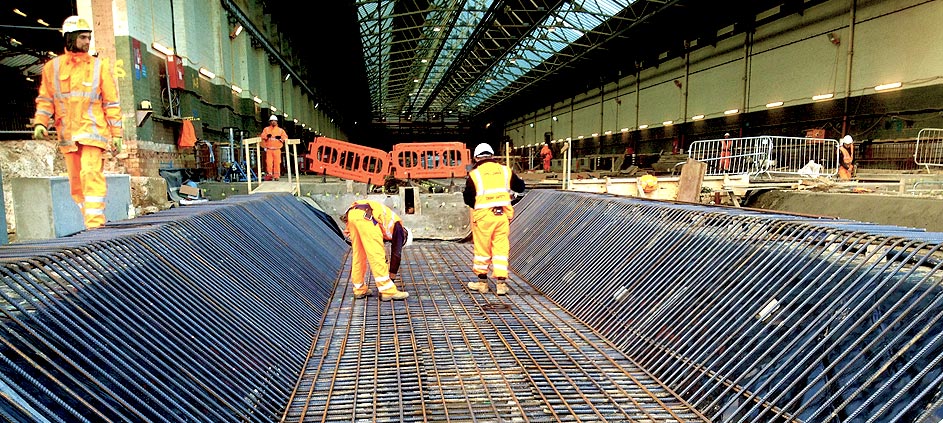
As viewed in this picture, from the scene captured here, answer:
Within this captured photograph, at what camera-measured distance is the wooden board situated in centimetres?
773

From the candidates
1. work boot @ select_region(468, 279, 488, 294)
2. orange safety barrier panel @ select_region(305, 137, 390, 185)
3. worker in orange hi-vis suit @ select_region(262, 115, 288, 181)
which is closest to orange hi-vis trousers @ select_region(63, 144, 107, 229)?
work boot @ select_region(468, 279, 488, 294)

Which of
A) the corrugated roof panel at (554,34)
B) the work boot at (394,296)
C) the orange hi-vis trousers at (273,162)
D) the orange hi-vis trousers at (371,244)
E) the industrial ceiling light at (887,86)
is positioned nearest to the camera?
the orange hi-vis trousers at (371,244)

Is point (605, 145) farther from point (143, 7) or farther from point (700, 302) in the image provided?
point (700, 302)

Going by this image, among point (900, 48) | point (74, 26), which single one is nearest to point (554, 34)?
point (900, 48)

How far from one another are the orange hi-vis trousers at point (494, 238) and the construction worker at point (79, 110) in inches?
136

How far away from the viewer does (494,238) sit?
519cm

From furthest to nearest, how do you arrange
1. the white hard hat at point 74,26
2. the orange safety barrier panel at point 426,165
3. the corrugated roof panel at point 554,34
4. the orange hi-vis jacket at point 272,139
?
1. the corrugated roof panel at point 554,34
2. the orange hi-vis jacket at point 272,139
3. the orange safety barrier panel at point 426,165
4. the white hard hat at point 74,26

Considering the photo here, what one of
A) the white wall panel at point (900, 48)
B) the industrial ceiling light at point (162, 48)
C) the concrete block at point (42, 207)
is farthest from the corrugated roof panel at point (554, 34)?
the concrete block at point (42, 207)

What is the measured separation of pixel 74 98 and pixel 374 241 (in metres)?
2.96

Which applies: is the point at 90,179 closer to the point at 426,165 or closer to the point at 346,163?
the point at 346,163

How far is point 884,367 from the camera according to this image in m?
2.04

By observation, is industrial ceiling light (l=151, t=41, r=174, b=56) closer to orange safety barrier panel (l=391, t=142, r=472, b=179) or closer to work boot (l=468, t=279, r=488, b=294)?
orange safety barrier panel (l=391, t=142, r=472, b=179)

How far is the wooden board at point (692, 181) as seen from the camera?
773cm

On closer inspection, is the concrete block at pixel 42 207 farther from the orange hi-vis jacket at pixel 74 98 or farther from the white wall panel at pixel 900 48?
the white wall panel at pixel 900 48
